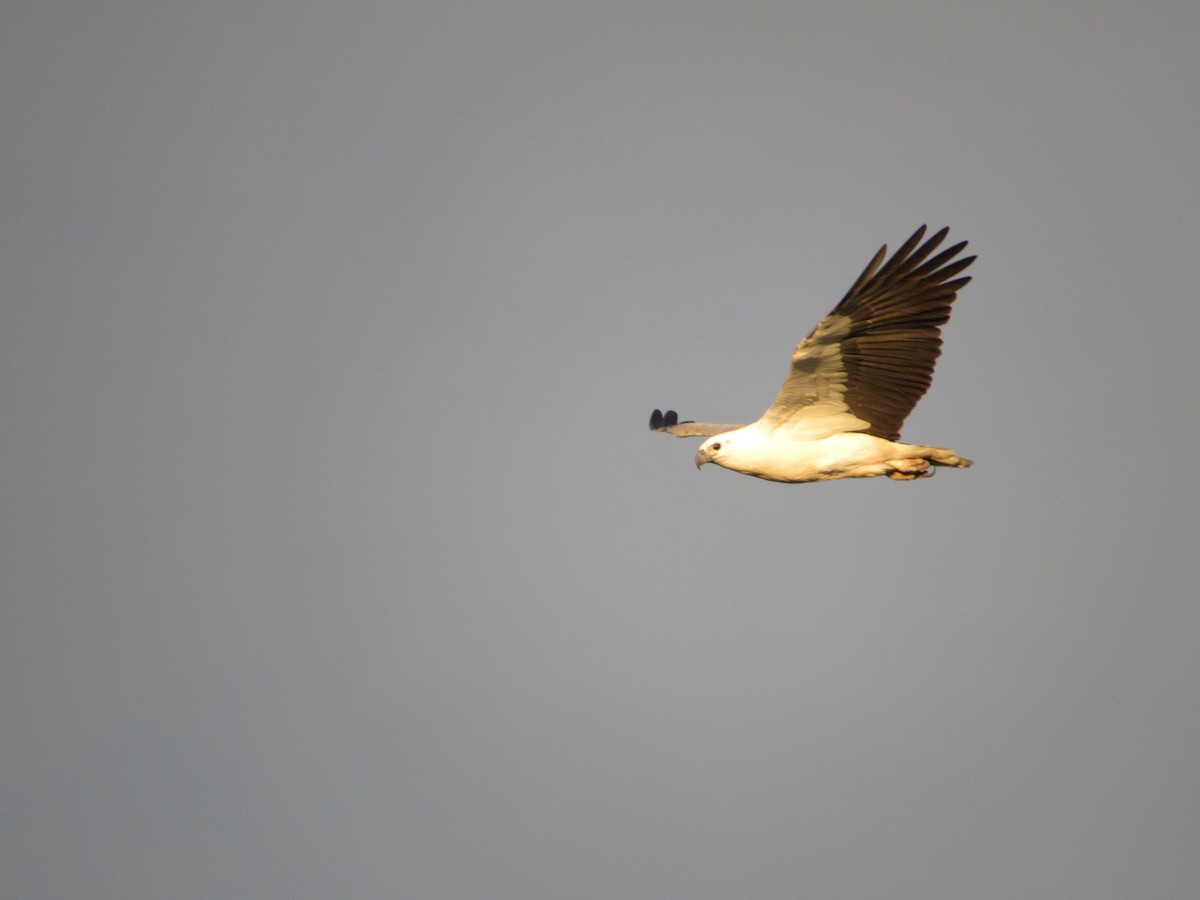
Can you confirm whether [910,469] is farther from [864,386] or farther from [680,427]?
[680,427]

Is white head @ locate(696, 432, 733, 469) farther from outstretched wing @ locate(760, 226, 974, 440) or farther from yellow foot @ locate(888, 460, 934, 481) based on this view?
yellow foot @ locate(888, 460, 934, 481)

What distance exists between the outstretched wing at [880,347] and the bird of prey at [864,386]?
1 cm

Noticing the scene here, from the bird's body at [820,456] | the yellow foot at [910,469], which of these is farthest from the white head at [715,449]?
the yellow foot at [910,469]

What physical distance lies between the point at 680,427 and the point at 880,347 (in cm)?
692

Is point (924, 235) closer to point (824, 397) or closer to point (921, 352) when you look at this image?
point (921, 352)

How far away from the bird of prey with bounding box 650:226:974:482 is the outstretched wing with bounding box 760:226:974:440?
0.01 m

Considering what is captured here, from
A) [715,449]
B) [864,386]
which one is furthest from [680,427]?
[864,386]

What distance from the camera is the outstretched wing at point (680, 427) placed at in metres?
22.5

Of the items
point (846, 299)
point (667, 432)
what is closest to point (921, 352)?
point (846, 299)

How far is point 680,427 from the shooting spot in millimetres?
23281

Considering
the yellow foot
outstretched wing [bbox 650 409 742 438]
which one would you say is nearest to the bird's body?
the yellow foot

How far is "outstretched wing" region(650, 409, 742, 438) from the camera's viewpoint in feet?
74.0

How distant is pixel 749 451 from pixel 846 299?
3.35m

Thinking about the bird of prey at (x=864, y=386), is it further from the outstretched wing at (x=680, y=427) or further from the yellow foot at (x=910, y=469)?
the outstretched wing at (x=680, y=427)
